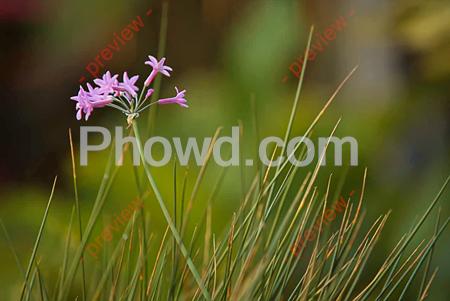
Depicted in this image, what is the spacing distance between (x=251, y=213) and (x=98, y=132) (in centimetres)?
165

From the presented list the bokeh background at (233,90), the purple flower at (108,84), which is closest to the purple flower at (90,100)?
the purple flower at (108,84)

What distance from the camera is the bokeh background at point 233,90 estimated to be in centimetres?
186

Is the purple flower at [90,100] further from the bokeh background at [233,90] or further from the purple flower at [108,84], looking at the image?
the bokeh background at [233,90]

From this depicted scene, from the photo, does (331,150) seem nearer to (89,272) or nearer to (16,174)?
(89,272)

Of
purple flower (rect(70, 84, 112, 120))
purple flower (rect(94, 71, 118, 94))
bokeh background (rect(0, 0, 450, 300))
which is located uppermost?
purple flower (rect(94, 71, 118, 94))

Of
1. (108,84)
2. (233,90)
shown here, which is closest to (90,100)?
(108,84)

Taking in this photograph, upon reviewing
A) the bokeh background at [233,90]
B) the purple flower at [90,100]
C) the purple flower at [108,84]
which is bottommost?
the bokeh background at [233,90]

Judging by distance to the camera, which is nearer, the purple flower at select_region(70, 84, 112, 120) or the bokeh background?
the purple flower at select_region(70, 84, 112, 120)

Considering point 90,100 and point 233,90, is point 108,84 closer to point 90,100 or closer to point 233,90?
point 90,100

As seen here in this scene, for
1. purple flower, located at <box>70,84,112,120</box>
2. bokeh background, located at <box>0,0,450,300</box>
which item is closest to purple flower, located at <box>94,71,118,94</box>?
purple flower, located at <box>70,84,112,120</box>

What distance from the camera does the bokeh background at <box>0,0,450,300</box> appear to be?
186 centimetres

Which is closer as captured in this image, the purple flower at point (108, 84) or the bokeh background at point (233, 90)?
the purple flower at point (108, 84)

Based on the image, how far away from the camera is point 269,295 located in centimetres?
76

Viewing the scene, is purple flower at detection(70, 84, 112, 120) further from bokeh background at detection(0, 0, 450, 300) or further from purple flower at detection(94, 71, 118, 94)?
bokeh background at detection(0, 0, 450, 300)
